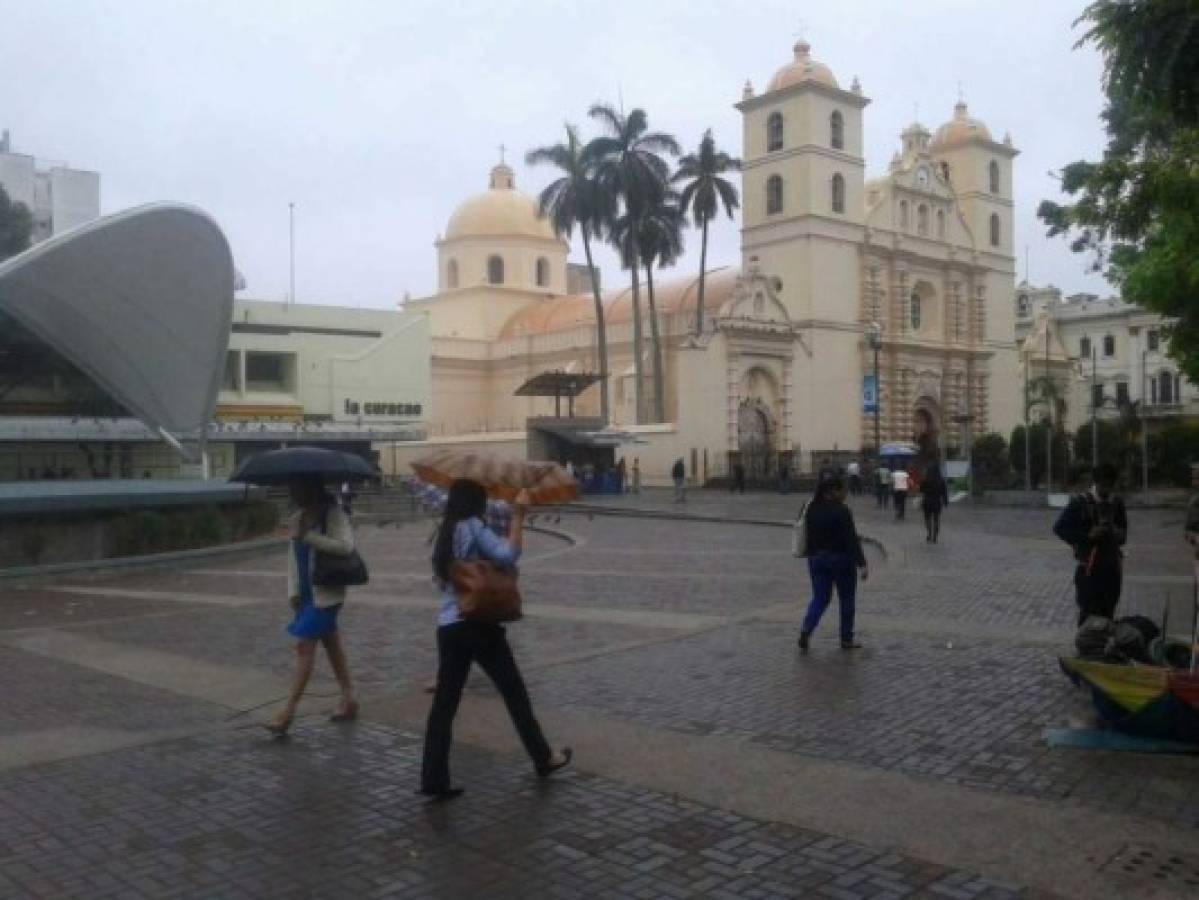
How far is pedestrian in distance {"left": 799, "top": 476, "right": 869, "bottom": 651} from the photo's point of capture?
9.82 metres

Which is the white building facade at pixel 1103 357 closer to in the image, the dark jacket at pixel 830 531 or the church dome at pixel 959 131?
the church dome at pixel 959 131

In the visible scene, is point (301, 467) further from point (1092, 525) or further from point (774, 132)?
point (774, 132)

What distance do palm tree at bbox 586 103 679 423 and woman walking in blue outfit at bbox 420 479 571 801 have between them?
44.6 metres

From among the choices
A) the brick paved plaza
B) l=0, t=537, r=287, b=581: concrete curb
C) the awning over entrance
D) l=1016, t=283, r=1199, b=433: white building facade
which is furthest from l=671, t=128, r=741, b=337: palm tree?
the brick paved plaza

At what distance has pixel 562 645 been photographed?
10.2 metres

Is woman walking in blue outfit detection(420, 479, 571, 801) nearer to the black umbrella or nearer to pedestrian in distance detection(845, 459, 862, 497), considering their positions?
the black umbrella

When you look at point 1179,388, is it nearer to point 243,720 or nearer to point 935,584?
point 935,584

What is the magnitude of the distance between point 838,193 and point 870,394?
11.3 meters

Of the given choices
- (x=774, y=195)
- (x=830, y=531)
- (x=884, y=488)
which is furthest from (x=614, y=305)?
(x=830, y=531)

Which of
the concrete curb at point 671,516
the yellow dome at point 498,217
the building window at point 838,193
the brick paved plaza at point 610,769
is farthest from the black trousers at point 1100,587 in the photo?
the yellow dome at point 498,217

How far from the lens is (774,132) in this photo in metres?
57.0

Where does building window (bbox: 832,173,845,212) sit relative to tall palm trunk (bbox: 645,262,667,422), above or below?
above

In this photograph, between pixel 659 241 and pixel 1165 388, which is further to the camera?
pixel 1165 388

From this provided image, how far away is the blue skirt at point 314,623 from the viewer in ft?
23.7
